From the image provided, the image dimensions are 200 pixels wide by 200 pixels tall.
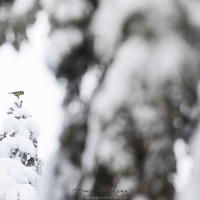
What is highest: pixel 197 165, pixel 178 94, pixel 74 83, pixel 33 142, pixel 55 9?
pixel 33 142

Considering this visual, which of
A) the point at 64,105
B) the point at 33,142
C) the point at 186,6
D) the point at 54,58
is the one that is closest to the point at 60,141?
the point at 64,105

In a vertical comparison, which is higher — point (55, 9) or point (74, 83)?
point (55, 9)

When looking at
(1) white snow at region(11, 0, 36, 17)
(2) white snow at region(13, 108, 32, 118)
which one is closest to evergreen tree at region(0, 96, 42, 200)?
(2) white snow at region(13, 108, 32, 118)

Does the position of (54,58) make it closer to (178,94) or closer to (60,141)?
(60,141)

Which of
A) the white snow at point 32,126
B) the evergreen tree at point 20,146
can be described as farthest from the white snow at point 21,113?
the white snow at point 32,126

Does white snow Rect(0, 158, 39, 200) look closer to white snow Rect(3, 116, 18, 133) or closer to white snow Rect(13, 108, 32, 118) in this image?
white snow Rect(3, 116, 18, 133)

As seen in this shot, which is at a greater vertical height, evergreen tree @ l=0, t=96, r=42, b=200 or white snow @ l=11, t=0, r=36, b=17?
evergreen tree @ l=0, t=96, r=42, b=200

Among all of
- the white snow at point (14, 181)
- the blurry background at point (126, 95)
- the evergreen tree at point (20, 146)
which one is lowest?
the blurry background at point (126, 95)

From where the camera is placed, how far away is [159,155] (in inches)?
34.9

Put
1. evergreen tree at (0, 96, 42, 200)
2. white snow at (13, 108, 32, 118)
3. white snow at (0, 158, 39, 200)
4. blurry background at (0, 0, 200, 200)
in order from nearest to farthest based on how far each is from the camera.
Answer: blurry background at (0, 0, 200, 200) → white snow at (0, 158, 39, 200) → evergreen tree at (0, 96, 42, 200) → white snow at (13, 108, 32, 118)

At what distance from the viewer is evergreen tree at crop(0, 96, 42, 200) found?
27.9ft

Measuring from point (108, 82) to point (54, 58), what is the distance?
6.3 inches

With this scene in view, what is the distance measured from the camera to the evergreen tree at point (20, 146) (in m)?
8.50

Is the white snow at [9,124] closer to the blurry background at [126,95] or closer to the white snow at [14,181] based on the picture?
the white snow at [14,181]
